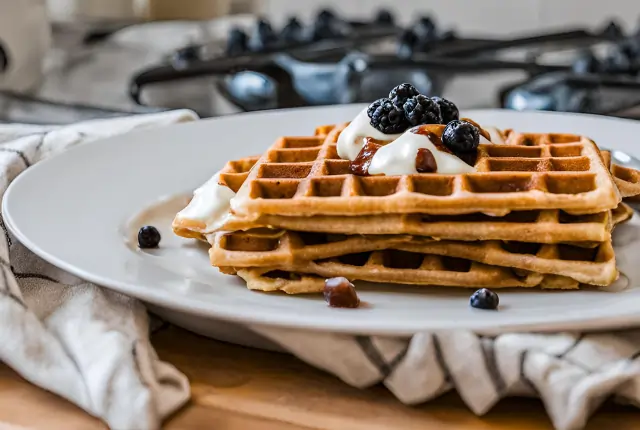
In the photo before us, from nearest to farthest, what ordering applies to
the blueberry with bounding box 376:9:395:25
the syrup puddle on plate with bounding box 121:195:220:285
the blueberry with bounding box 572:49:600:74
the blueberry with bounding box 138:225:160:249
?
the syrup puddle on plate with bounding box 121:195:220:285, the blueberry with bounding box 138:225:160:249, the blueberry with bounding box 572:49:600:74, the blueberry with bounding box 376:9:395:25

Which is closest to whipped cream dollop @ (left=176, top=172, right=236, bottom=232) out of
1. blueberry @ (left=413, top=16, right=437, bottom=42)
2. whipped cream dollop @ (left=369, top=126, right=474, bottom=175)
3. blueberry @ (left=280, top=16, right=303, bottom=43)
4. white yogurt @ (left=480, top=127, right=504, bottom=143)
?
whipped cream dollop @ (left=369, top=126, right=474, bottom=175)

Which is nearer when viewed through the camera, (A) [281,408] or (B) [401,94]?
(A) [281,408]

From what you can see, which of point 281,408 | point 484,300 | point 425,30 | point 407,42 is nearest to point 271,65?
point 407,42

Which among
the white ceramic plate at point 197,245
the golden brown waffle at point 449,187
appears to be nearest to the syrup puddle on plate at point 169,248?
the white ceramic plate at point 197,245

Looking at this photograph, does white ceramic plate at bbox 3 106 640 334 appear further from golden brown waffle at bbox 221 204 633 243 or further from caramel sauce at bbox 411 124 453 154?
caramel sauce at bbox 411 124 453 154

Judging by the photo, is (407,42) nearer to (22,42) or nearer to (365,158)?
(22,42)

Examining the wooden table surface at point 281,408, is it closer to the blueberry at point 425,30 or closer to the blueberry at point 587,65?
the blueberry at point 587,65
